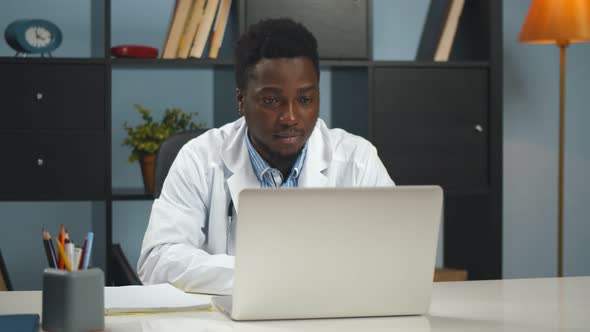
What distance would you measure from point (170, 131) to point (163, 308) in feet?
6.05

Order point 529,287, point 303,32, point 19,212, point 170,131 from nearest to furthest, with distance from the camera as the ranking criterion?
point 529,287 < point 303,32 < point 170,131 < point 19,212

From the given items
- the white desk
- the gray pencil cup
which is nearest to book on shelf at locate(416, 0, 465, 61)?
the white desk

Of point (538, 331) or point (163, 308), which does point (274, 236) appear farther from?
point (538, 331)

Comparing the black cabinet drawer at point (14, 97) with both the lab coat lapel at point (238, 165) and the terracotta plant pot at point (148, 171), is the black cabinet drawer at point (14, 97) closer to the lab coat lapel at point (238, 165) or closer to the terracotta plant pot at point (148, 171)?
the terracotta plant pot at point (148, 171)

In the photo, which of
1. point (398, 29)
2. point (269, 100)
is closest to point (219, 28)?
point (398, 29)

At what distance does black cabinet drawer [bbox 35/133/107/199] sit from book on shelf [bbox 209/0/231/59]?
0.53 m

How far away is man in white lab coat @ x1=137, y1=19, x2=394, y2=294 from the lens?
1.91 metres

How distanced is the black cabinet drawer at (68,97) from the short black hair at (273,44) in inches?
48.1

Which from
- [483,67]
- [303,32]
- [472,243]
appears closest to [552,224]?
[472,243]

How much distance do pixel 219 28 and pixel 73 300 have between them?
82.9 inches

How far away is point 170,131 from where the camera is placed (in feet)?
10.4

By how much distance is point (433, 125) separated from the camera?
3.36 metres

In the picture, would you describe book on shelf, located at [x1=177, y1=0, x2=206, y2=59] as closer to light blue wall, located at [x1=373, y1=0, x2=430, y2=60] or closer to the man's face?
light blue wall, located at [x1=373, y1=0, x2=430, y2=60]

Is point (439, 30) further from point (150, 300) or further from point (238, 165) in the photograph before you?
point (150, 300)
